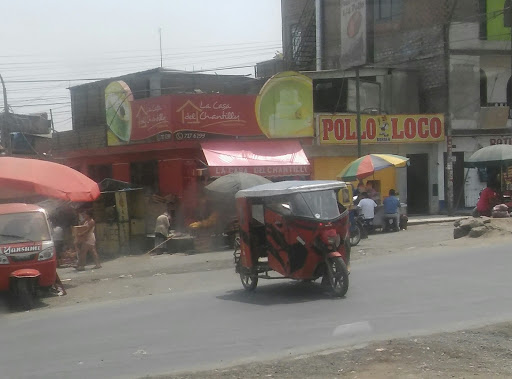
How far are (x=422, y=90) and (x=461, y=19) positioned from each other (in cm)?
353

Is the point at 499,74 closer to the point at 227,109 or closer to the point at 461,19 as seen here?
the point at 461,19

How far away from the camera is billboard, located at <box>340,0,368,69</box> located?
2661 centimetres

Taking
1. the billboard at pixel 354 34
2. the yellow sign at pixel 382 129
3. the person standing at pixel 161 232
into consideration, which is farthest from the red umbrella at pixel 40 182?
the billboard at pixel 354 34

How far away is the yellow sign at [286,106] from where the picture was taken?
1030 inches

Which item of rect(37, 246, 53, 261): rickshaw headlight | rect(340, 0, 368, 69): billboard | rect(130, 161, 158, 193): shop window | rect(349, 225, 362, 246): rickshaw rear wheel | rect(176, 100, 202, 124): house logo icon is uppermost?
rect(340, 0, 368, 69): billboard

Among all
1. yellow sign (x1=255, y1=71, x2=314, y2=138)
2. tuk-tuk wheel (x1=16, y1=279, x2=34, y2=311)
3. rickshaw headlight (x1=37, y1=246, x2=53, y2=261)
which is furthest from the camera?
yellow sign (x1=255, y1=71, x2=314, y2=138)

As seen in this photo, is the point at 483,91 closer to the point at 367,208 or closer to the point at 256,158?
the point at 367,208

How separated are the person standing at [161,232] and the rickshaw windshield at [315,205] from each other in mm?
10498

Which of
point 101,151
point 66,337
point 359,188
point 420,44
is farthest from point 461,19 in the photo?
point 66,337

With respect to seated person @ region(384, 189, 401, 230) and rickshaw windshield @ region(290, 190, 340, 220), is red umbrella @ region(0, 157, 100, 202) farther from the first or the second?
seated person @ region(384, 189, 401, 230)

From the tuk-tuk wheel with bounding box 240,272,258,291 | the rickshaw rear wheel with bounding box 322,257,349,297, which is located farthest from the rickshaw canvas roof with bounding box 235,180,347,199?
the tuk-tuk wheel with bounding box 240,272,258,291

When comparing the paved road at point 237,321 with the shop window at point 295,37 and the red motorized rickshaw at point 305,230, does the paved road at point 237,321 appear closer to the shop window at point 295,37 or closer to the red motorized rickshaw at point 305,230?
the red motorized rickshaw at point 305,230

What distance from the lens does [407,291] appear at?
1110 cm

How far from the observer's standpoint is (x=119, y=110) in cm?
2839
